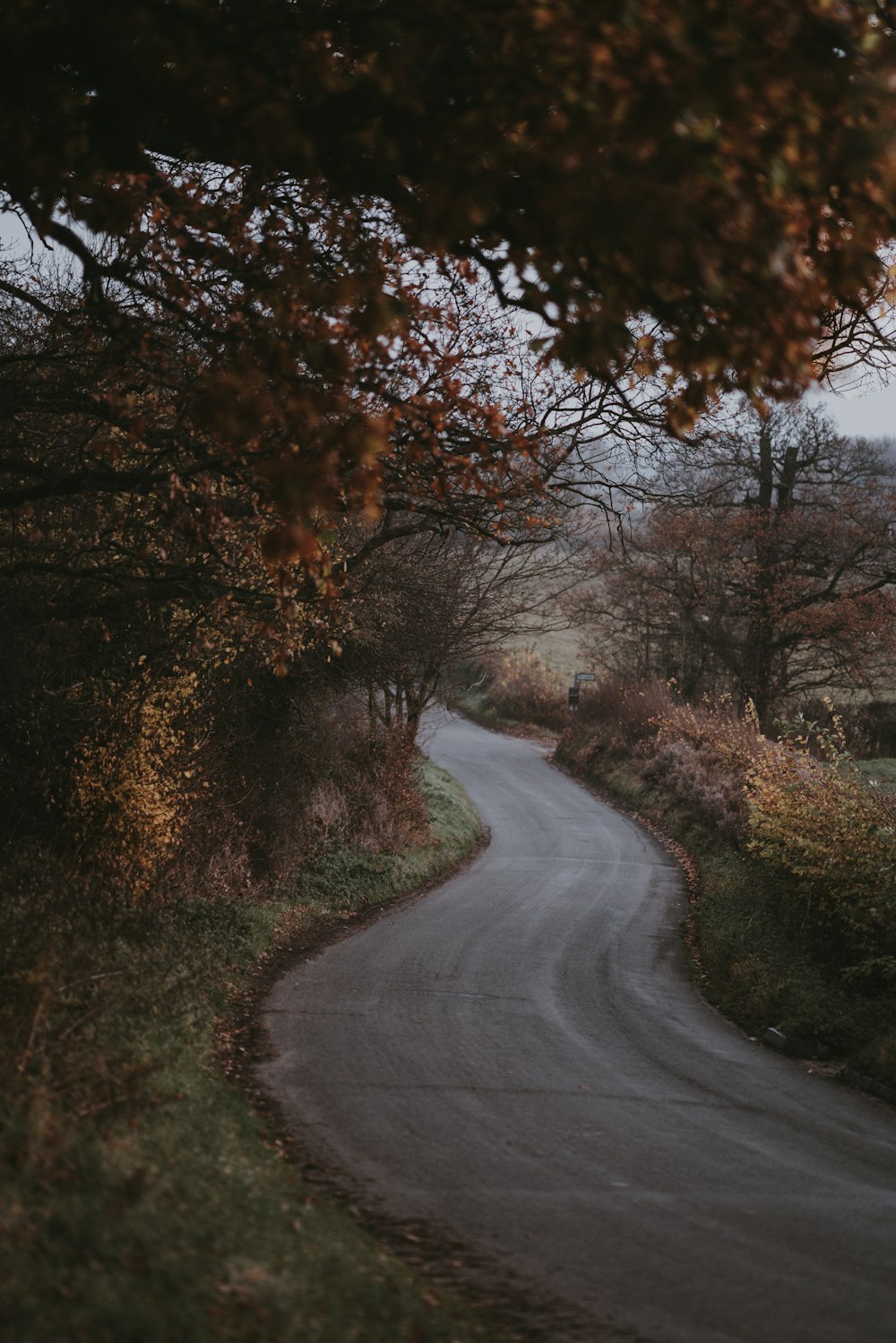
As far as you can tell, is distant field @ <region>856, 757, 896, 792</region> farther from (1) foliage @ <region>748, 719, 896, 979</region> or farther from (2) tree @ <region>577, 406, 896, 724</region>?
(1) foliage @ <region>748, 719, 896, 979</region>

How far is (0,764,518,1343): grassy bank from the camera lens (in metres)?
4.20

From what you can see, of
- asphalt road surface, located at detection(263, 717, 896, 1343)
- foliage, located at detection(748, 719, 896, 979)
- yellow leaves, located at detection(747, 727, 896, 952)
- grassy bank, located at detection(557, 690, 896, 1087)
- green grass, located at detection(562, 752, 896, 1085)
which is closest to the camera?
asphalt road surface, located at detection(263, 717, 896, 1343)

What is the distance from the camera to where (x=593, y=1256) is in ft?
20.2

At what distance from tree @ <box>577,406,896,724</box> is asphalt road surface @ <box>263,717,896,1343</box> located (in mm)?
16675

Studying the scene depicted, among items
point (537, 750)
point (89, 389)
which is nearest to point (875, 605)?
point (537, 750)

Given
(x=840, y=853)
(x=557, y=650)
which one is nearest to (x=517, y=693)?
(x=557, y=650)

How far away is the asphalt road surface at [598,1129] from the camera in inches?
233

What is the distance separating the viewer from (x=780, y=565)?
103 feet

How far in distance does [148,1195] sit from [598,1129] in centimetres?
429

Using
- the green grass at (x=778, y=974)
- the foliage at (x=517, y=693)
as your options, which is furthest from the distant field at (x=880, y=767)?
the foliage at (x=517, y=693)

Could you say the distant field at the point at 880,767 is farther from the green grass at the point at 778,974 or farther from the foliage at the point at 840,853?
the foliage at the point at 840,853

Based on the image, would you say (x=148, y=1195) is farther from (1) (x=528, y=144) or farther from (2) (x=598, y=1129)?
(1) (x=528, y=144)

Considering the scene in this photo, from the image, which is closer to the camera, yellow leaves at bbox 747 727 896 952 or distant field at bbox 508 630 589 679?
yellow leaves at bbox 747 727 896 952

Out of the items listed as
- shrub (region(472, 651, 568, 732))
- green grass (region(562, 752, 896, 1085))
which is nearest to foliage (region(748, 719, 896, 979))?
green grass (region(562, 752, 896, 1085))
